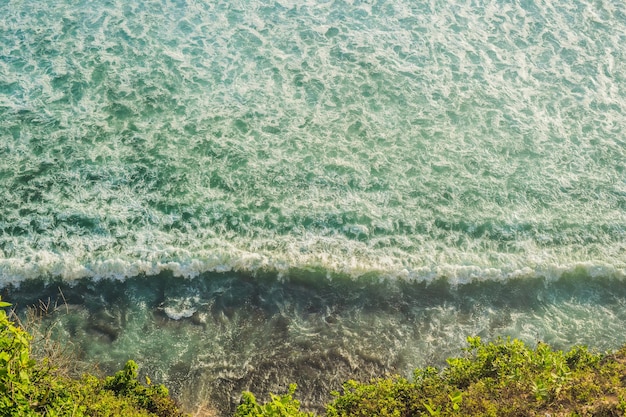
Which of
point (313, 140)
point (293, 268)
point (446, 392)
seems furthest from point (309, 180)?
point (446, 392)

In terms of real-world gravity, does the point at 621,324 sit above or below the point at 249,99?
below

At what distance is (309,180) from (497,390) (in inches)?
263

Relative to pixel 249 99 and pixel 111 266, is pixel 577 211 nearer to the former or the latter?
pixel 249 99

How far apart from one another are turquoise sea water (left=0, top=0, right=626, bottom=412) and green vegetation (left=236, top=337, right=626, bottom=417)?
1.17 meters

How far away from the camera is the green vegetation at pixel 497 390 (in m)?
8.71

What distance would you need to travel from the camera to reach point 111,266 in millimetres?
11914

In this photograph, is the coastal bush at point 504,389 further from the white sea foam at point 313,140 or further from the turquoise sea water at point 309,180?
the white sea foam at point 313,140

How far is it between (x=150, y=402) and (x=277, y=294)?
3213mm

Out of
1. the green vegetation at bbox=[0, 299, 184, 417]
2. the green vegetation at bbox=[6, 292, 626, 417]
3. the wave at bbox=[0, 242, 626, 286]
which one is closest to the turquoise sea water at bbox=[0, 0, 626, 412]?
the wave at bbox=[0, 242, 626, 286]

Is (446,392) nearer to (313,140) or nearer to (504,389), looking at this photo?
(504,389)

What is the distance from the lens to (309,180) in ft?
45.8

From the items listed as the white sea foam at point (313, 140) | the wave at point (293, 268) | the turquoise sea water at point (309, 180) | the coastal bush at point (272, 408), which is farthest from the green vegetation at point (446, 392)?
the white sea foam at point (313, 140)

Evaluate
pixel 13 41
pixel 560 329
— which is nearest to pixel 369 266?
pixel 560 329

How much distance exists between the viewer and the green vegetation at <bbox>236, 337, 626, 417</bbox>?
28.6 ft
